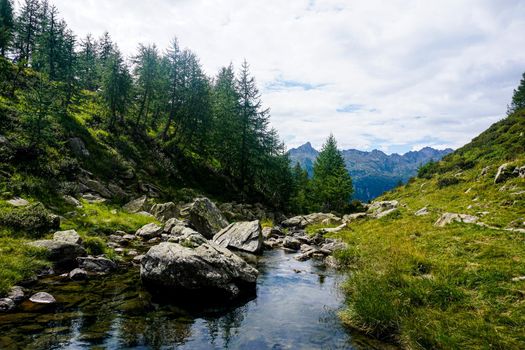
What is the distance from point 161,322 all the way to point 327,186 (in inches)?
2078

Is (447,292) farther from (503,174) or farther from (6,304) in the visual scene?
(503,174)

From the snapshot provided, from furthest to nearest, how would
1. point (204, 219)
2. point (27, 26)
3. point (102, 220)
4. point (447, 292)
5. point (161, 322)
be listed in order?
point (27, 26) → point (204, 219) → point (102, 220) → point (161, 322) → point (447, 292)

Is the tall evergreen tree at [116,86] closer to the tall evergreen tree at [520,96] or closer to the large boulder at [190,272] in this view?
the large boulder at [190,272]

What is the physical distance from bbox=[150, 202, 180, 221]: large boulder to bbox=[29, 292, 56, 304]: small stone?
60.9ft

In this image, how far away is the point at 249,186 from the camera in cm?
6019

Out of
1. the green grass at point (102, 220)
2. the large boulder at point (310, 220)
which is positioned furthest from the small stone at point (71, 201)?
the large boulder at point (310, 220)

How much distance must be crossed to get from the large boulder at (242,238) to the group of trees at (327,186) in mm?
36687

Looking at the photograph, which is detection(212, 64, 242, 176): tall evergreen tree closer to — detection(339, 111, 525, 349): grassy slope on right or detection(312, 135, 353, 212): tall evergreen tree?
detection(312, 135, 353, 212): tall evergreen tree

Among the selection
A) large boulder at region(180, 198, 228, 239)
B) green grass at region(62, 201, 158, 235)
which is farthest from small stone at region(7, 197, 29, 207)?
large boulder at region(180, 198, 228, 239)

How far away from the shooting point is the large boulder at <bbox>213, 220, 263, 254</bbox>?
2345 centimetres

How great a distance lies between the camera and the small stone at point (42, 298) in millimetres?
10513

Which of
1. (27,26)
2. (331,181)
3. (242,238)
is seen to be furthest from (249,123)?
(27,26)

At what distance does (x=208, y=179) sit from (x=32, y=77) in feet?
117

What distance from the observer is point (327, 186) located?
6050 cm
